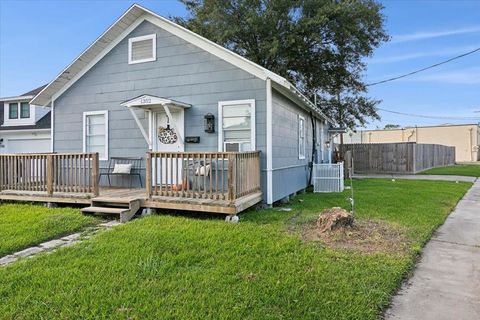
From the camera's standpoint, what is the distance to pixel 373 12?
16.5 m

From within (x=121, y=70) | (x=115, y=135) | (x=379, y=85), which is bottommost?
(x=115, y=135)

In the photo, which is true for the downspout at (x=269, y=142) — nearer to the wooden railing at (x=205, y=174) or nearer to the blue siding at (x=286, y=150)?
the blue siding at (x=286, y=150)

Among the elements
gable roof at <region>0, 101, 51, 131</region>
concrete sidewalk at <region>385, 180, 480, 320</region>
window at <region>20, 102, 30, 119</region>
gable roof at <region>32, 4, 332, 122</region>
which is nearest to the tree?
gable roof at <region>32, 4, 332, 122</region>

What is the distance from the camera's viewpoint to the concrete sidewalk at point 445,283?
118 inches

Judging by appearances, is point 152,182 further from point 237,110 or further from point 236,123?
point 237,110

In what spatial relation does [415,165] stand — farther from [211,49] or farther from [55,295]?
[55,295]

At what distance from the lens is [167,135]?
27.9 ft

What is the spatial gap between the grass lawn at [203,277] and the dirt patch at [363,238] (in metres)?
0.16

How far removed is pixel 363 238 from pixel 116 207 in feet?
15.0

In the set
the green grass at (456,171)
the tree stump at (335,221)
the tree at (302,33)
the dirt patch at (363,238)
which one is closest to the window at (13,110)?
the tree at (302,33)

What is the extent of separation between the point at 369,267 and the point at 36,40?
1581cm

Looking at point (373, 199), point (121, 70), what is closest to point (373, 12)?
point (373, 199)

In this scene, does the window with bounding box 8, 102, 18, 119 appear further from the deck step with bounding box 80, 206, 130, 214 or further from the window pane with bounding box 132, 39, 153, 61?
the deck step with bounding box 80, 206, 130, 214

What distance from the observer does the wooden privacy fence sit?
21062mm
